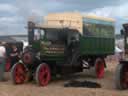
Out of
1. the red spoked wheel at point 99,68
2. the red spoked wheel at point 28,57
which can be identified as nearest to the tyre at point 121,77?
the red spoked wheel at point 28,57

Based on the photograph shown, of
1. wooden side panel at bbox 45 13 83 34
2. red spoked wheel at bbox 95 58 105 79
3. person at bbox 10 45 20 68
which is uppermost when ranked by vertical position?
wooden side panel at bbox 45 13 83 34

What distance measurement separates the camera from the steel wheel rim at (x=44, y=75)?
16.2 meters

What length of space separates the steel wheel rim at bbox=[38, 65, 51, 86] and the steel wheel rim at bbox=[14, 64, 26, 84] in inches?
43.3

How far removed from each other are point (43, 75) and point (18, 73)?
124 cm

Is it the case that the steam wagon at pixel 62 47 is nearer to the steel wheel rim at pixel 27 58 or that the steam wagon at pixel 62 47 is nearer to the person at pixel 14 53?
the steel wheel rim at pixel 27 58

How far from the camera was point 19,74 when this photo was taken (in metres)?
17.0

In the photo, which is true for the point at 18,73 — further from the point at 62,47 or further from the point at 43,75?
the point at 62,47

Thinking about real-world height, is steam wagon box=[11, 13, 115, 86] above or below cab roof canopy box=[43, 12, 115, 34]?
below

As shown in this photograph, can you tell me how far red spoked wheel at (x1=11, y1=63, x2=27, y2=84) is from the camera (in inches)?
663

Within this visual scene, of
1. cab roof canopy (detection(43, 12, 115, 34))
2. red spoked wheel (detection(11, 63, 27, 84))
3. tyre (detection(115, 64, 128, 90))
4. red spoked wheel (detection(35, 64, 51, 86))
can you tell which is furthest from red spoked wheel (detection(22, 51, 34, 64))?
tyre (detection(115, 64, 128, 90))

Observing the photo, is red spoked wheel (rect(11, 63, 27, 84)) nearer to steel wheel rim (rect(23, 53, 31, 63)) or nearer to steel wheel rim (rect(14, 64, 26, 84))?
steel wheel rim (rect(14, 64, 26, 84))

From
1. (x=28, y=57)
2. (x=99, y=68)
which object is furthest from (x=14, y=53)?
(x=99, y=68)

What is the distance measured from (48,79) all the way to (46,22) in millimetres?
3299

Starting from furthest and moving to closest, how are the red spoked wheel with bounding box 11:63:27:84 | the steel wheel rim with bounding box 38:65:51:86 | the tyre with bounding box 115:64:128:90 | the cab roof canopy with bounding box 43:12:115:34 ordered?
the cab roof canopy with bounding box 43:12:115:34, the red spoked wheel with bounding box 11:63:27:84, the steel wheel rim with bounding box 38:65:51:86, the tyre with bounding box 115:64:128:90
